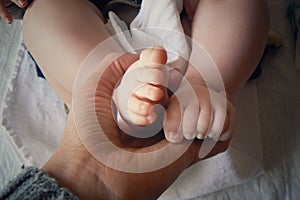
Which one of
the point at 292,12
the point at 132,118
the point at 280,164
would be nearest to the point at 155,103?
the point at 132,118

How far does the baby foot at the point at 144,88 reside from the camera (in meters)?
0.40

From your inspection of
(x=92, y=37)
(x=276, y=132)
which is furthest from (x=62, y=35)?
(x=276, y=132)

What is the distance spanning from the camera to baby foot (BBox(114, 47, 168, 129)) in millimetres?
400

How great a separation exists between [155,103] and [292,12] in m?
0.39

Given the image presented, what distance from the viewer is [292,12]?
703 mm

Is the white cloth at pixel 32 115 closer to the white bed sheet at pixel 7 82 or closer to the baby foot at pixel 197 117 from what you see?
the white bed sheet at pixel 7 82

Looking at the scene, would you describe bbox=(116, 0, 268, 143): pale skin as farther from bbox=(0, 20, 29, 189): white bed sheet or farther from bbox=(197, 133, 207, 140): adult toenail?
bbox=(0, 20, 29, 189): white bed sheet

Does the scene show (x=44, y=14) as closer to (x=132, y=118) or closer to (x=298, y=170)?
(x=132, y=118)

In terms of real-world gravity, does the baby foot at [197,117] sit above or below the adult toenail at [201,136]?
above

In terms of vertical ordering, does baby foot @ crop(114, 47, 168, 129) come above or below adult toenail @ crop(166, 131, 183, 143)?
above

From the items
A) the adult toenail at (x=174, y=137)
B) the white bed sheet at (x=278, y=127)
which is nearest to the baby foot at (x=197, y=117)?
the adult toenail at (x=174, y=137)

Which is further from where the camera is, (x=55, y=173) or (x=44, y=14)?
(x=44, y=14)

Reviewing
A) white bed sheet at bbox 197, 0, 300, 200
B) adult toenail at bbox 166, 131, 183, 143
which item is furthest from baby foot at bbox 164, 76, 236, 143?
white bed sheet at bbox 197, 0, 300, 200

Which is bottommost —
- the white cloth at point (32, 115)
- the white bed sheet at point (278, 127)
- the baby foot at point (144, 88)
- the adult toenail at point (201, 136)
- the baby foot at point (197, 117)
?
the white bed sheet at point (278, 127)
